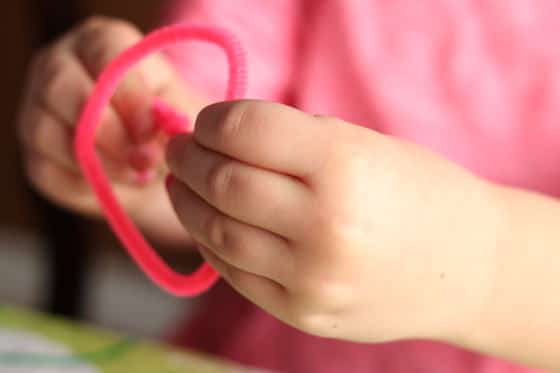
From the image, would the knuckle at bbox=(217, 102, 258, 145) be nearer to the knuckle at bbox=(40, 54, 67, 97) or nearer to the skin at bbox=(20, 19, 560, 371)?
the skin at bbox=(20, 19, 560, 371)

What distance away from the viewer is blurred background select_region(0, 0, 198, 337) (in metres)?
0.73

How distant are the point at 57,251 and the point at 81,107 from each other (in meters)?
0.35

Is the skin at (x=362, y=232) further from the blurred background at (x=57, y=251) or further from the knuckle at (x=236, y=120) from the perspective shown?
the blurred background at (x=57, y=251)

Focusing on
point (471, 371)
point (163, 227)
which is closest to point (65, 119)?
point (163, 227)

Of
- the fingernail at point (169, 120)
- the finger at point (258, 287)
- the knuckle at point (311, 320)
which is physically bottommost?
the knuckle at point (311, 320)

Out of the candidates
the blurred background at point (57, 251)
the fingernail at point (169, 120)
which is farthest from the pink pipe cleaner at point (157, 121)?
the blurred background at point (57, 251)

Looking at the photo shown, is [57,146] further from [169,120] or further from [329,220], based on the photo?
[329,220]

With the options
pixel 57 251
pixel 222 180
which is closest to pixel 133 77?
pixel 222 180

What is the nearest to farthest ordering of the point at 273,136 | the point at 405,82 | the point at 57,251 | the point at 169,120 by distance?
the point at 273,136
the point at 169,120
the point at 405,82
the point at 57,251

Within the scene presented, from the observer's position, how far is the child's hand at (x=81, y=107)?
1.35 ft

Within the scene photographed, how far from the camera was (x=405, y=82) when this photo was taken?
485 millimetres

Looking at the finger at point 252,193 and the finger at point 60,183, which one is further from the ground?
the finger at point 60,183

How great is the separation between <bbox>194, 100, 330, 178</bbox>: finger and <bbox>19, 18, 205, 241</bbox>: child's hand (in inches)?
5.3

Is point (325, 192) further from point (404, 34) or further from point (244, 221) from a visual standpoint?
point (404, 34)
